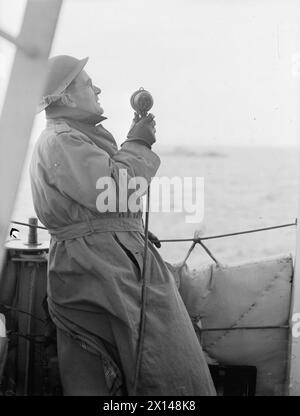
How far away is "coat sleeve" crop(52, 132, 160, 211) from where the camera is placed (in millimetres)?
1777

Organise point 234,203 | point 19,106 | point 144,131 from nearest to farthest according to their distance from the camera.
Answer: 1. point 19,106
2. point 144,131
3. point 234,203

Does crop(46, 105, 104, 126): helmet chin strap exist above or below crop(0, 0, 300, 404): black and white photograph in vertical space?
above

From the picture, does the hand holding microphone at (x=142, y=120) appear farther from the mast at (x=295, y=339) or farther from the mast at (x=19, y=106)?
the mast at (x=19, y=106)

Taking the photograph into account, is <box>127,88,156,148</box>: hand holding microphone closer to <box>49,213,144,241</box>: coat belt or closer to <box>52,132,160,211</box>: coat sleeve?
<box>52,132,160,211</box>: coat sleeve

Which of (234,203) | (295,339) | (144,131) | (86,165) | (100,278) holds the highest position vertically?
(234,203)

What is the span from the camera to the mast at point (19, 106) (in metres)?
0.99

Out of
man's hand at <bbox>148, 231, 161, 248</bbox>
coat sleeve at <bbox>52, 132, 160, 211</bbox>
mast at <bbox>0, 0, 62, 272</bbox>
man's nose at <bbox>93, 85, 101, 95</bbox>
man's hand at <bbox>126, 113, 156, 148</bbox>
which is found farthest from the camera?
man's hand at <bbox>148, 231, 161, 248</bbox>

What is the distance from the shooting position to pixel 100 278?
1.82 meters

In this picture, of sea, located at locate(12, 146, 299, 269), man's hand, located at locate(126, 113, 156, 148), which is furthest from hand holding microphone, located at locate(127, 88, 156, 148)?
sea, located at locate(12, 146, 299, 269)

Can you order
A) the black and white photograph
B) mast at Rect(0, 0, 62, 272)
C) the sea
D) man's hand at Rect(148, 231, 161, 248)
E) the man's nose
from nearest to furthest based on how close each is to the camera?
mast at Rect(0, 0, 62, 272)
the black and white photograph
the man's nose
man's hand at Rect(148, 231, 161, 248)
the sea

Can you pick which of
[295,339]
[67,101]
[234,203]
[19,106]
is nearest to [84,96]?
[67,101]

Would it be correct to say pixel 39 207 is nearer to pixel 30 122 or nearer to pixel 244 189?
pixel 30 122

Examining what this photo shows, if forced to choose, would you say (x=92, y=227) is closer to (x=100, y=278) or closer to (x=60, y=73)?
(x=100, y=278)

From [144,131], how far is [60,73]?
363 mm
